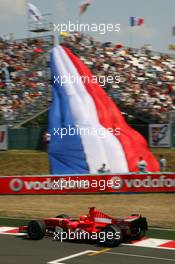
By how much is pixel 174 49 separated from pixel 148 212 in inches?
800

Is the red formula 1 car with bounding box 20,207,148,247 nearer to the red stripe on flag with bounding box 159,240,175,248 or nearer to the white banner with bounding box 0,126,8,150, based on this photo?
the red stripe on flag with bounding box 159,240,175,248

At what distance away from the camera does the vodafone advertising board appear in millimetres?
20500

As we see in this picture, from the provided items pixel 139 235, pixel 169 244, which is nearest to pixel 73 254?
pixel 139 235

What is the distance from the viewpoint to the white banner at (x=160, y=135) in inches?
1074

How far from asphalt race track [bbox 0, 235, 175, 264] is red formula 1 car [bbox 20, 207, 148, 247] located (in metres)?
0.18

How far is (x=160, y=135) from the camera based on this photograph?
Result: 90.6ft

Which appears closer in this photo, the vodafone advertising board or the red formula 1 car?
the red formula 1 car

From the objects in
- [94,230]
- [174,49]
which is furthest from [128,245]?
[174,49]

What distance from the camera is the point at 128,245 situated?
36.2 ft

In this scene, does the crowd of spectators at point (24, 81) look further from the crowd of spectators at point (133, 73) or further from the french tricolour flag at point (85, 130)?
the french tricolour flag at point (85, 130)

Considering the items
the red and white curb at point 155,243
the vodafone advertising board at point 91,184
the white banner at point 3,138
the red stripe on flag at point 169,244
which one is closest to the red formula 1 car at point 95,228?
the red and white curb at point 155,243

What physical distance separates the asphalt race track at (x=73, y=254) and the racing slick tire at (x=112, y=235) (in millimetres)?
135

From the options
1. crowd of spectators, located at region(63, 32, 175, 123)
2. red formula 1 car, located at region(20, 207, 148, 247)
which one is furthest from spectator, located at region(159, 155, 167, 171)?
red formula 1 car, located at region(20, 207, 148, 247)

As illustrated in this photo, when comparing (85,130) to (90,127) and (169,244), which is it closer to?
(90,127)
